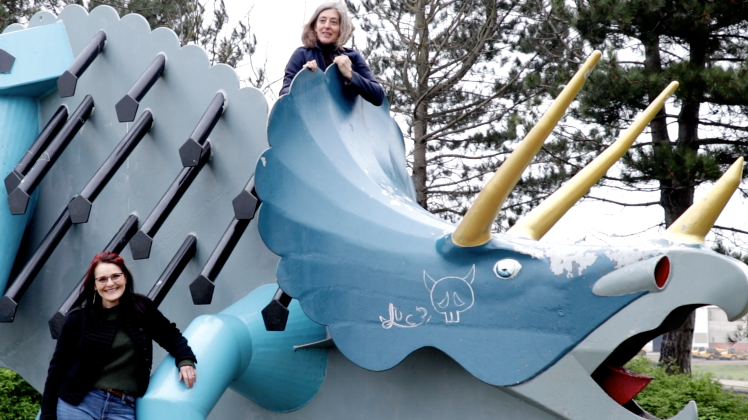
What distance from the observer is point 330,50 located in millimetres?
3580

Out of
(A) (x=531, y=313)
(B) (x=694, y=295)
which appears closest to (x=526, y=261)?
(A) (x=531, y=313)

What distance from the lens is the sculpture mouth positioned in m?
2.67

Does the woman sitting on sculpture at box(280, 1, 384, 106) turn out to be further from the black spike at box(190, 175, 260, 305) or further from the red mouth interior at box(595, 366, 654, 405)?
the red mouth interior at box(595, 366, 654, 405)

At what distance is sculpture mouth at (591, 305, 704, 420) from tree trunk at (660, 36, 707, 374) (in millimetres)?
6334

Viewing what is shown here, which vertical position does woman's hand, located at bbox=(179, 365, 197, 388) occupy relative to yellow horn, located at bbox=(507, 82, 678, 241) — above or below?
below

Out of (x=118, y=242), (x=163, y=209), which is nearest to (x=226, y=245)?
(x=163, y=209)

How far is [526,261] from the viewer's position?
2.81 metres

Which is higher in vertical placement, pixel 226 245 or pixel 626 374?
pixel 626 374

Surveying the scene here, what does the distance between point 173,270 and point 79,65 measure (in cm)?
117

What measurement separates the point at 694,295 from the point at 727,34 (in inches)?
293

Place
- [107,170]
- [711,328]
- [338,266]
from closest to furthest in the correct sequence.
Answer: [338,266] → [107,170] → [711,328]

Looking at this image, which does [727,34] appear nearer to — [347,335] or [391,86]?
[391,86]

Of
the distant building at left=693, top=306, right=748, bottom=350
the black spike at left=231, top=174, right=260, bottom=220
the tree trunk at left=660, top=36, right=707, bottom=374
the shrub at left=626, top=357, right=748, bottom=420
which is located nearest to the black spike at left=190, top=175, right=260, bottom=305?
the black spike at left=231, top=174, right=260, bottom=220

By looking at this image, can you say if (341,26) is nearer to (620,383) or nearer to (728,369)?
(620,383)
